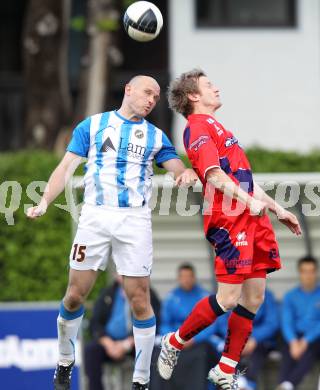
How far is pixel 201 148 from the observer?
7855 millimetres

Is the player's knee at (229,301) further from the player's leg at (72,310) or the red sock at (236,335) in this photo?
the player's leg at (72,310)

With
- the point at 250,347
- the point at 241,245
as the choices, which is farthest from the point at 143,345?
the point at 250,347

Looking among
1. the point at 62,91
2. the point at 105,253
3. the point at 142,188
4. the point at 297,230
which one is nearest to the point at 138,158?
the point at 142,188

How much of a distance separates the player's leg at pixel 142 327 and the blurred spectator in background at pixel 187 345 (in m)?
3.57

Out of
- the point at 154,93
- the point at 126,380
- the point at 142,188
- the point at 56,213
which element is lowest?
the point at 126,380

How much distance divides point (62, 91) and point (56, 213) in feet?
7.62

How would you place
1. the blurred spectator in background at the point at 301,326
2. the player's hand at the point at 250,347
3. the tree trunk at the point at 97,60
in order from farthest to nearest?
the tree trunk at the point at 97,60 → the player's hand at the point at 250,347 → the blurred spectator in background at the point at 301,326

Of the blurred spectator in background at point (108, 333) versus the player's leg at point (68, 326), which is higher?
the player's leg at point (68, 326)

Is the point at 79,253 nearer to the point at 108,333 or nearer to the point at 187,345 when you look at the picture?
the point at 187,345

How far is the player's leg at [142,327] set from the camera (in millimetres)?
8000

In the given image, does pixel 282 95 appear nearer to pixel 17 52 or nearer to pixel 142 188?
pixel 17 52

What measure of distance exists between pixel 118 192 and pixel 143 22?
1.23 metres

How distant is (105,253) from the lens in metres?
7.99

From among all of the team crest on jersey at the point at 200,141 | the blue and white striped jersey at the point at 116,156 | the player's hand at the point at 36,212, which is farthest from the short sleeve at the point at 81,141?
the team crest on jersey at the point at 200,141
